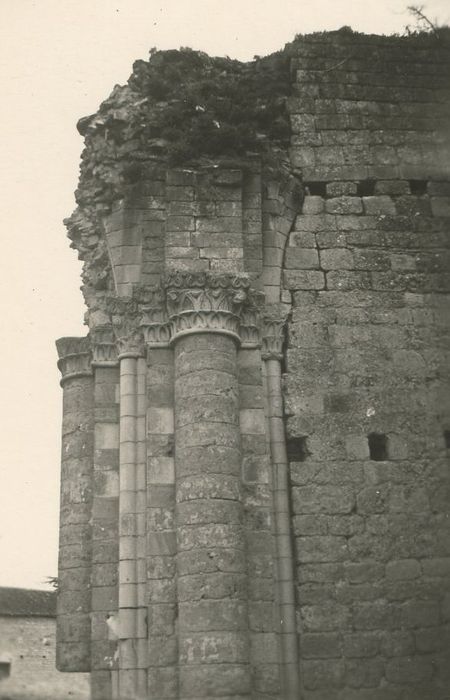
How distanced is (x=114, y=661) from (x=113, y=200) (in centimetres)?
489

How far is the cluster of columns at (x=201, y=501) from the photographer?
7645 mm

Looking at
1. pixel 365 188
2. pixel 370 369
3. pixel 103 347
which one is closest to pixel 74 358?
pixel 103 347

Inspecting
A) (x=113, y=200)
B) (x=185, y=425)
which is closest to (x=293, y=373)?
(x=185, y=425)

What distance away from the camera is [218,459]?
817cm

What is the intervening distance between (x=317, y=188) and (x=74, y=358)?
348cm

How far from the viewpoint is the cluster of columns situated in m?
7.64

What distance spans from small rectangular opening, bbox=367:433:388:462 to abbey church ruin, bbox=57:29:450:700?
3 centimetres

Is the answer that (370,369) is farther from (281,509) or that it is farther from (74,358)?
(74,358)

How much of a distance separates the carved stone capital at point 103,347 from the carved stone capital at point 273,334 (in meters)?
1.60

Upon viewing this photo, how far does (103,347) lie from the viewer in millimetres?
9492

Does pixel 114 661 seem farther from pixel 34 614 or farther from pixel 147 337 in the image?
pixel 34 614

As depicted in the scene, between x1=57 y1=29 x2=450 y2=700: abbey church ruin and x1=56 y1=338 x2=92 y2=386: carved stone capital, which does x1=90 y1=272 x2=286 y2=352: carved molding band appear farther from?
x1=56 y1=338 x2=92 y2=386: carved stone capital

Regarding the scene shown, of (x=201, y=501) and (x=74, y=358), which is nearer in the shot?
(x=201, y=501)

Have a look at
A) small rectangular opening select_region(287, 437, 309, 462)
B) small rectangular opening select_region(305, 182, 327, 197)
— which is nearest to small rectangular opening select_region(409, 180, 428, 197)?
small rectangular opening select_region(305, 182, 327, 197)
